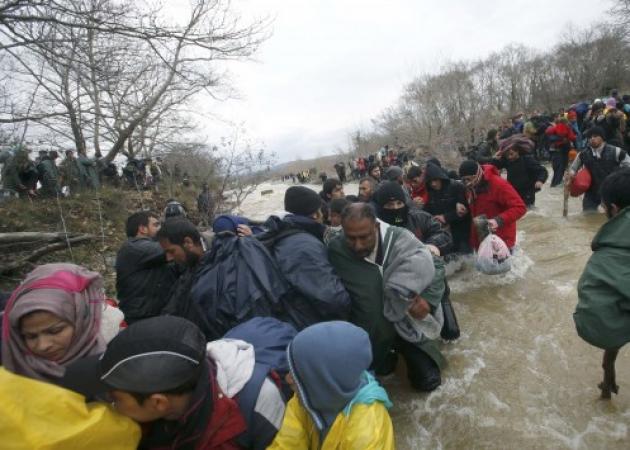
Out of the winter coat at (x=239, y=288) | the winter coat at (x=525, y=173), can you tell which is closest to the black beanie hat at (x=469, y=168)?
the winter coat at (x=525, y=173)

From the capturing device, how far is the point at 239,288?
7.50 feet

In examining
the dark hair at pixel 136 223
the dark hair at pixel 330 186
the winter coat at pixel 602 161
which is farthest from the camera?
the winter coat at pixel 602 161

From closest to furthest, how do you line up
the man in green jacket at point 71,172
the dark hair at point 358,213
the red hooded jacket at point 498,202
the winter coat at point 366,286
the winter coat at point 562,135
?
the dark hair at point 358,213, the winter coat at point 366,286, the red hooded jacket at point 498,202, the winter coat at point 562,135, the man in green jacket at point 71,172

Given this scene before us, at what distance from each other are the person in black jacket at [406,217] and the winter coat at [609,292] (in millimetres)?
1399

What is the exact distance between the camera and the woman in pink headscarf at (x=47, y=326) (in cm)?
163

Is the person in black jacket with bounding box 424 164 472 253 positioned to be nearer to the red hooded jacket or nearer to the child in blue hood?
the red hooded jacket

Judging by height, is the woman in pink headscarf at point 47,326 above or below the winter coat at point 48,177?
below

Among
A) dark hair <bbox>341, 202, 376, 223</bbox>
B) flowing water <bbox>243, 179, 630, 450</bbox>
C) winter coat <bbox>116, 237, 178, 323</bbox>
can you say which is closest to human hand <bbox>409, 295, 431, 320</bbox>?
dark hair <bbox>341, 202, 376, 223</bbox>

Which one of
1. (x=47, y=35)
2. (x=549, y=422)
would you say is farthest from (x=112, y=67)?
(x=549, y=422)

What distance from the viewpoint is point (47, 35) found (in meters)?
4.76

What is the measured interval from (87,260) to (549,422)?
25.0 ft

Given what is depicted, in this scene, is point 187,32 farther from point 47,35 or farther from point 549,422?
point 549,422

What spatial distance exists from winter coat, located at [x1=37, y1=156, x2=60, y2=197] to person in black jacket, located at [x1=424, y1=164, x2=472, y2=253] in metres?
9.11

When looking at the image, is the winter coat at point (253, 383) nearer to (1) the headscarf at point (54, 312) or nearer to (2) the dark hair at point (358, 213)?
(1) the headscarf at point (54, 312)
